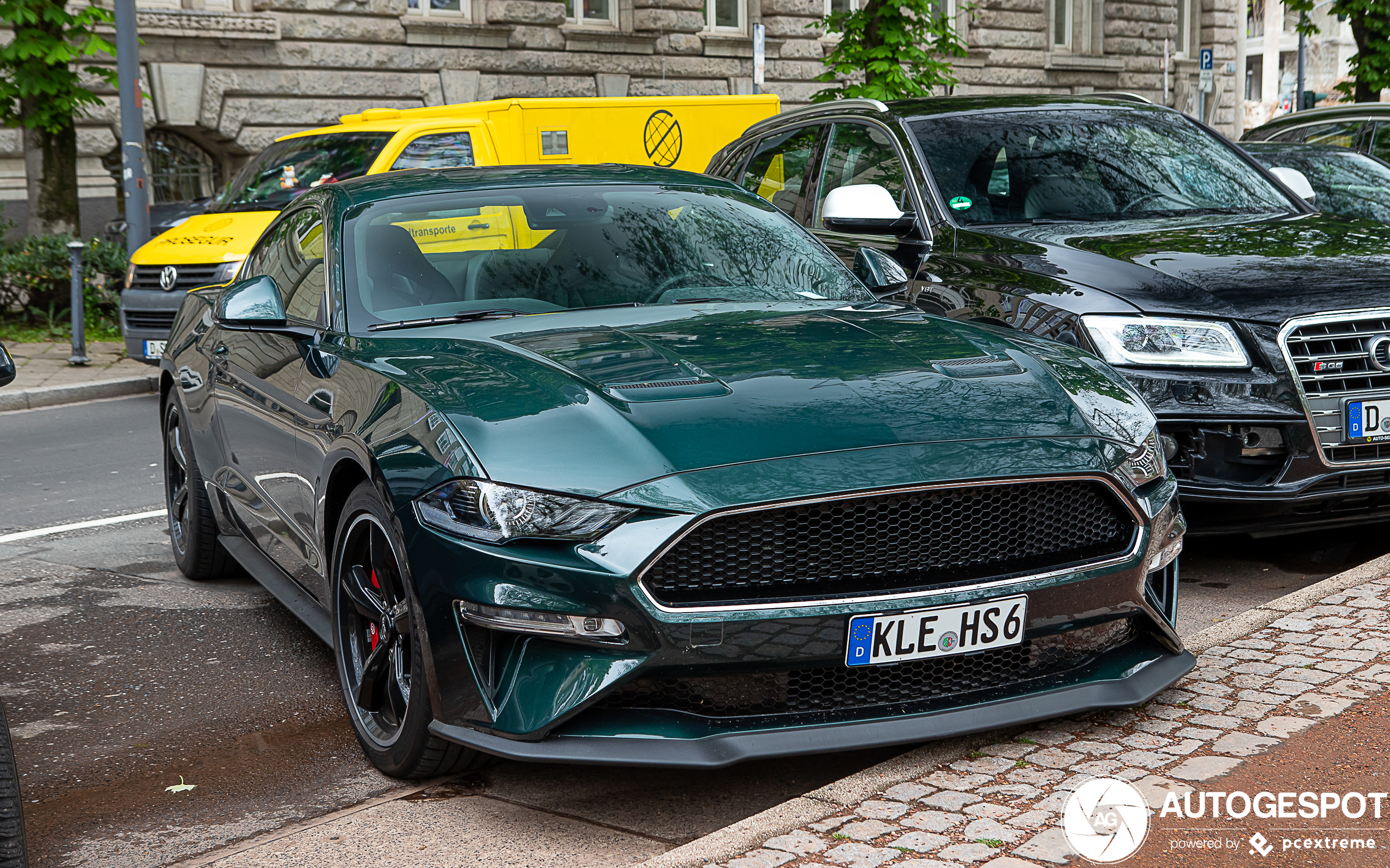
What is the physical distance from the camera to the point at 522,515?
10.8ft

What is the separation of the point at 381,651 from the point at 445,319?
3.60ft

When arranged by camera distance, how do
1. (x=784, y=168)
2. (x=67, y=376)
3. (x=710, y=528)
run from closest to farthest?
(x=710, y=528) → (x=784, y=168) → (x=67, y=376)

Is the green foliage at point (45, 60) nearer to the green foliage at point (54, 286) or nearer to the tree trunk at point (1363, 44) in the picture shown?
the green foliage at point (54, 286)

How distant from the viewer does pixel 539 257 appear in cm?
474

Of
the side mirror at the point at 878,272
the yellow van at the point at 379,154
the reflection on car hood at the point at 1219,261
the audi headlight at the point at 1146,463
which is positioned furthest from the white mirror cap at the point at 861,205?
the yellow van at the point at 379,154

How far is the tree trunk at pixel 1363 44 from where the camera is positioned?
20.5m

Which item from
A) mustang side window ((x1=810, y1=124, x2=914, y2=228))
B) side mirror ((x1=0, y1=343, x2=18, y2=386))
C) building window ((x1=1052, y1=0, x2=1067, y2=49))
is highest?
building window ((x1=1052, y1=0, x2=1067, y2=49))

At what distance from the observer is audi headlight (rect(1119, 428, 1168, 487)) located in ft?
12.2

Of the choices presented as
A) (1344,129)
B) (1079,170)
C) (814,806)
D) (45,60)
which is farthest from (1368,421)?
(45,60)

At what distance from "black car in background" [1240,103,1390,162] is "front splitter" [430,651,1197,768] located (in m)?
8.82

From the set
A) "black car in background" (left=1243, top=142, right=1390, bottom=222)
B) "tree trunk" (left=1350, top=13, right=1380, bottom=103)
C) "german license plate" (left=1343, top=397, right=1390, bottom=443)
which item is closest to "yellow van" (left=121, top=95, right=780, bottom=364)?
"black car in background" (left=1243, top=142, right=1390, bottom=222)

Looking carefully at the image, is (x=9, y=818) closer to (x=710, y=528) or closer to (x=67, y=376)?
(x=710, y=528)

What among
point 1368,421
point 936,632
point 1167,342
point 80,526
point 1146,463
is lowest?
point 80,526

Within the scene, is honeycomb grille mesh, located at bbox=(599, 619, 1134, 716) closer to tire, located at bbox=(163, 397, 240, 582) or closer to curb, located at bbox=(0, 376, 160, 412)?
tire, located at bbox=(163, 397, 240, 582)
